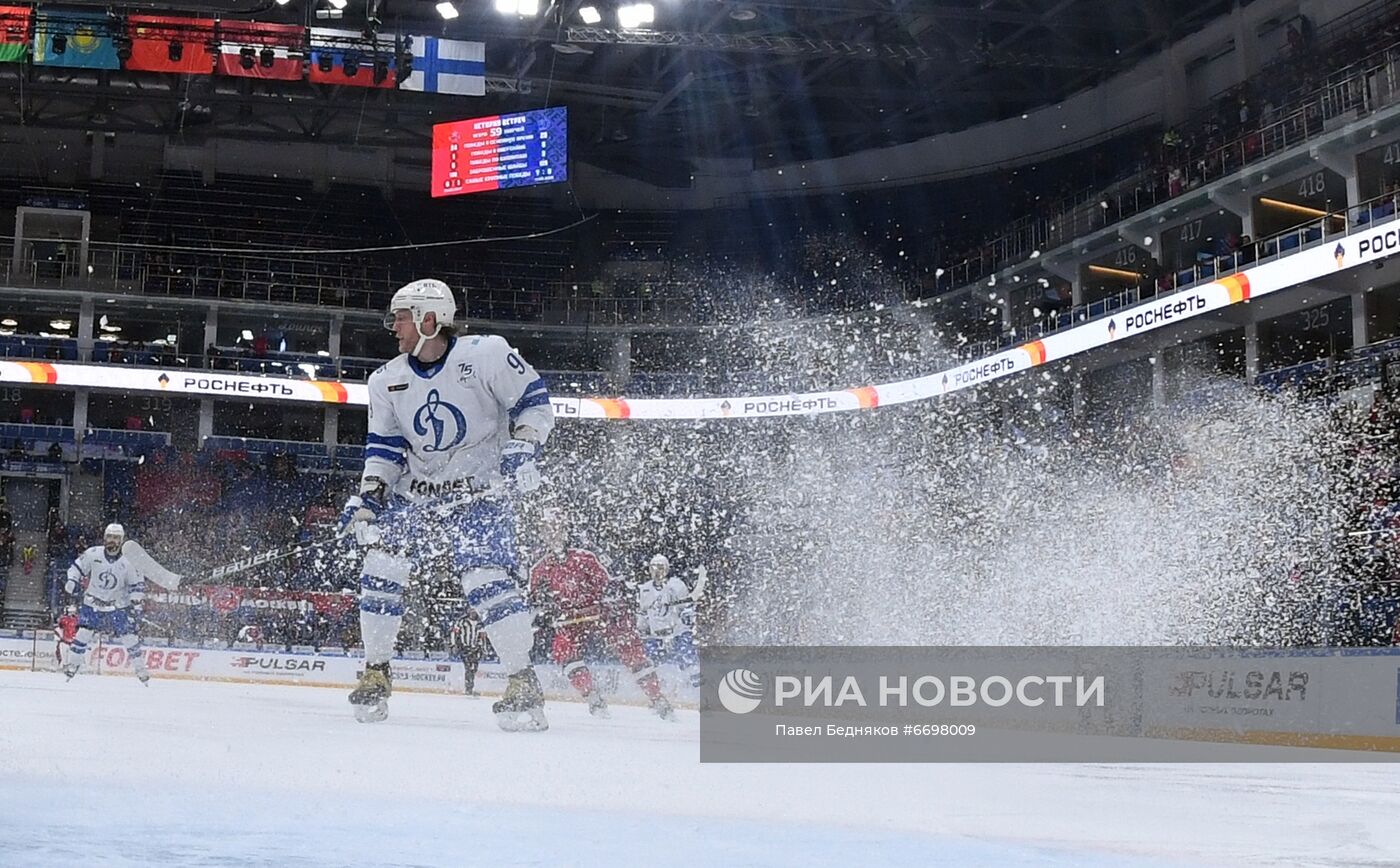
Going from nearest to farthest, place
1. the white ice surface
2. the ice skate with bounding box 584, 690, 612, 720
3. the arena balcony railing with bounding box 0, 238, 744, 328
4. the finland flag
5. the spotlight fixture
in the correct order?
the white ice surface < the ice skate with bounding box 584, 690, 612, 720 < the spotlight fixture < the finland flag < the arena balcony railing with bounding box 0, 238, 744, 328

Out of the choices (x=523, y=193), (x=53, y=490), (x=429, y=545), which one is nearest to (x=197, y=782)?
(x=429, y=545)

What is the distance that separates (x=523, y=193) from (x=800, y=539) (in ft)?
46.7

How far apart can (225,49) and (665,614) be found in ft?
54.7

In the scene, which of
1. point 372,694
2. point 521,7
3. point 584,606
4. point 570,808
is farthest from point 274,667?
point 570,808

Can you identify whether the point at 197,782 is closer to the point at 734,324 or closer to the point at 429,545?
the point at 429,545

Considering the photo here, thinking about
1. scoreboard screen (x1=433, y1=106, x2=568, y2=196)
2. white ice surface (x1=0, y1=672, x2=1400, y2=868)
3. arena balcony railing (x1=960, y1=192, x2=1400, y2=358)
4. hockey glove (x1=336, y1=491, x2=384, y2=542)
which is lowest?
white ice surface (x1=0, y1=672, x2=1400, y2=868)

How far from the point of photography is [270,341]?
31.5m

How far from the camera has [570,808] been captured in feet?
9.46

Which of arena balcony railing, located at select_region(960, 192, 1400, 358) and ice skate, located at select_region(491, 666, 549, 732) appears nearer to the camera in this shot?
ice skate, located at select_region(491, 666, 549, 732)

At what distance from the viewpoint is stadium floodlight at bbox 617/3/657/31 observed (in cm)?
2217

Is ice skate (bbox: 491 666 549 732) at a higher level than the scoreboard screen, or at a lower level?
lower

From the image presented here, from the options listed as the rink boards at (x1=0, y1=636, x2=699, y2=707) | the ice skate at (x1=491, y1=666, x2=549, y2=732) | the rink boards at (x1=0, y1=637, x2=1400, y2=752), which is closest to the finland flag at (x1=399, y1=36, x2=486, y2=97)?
the rink boards at (x1=0, y1=636, x2=699, y2=707)

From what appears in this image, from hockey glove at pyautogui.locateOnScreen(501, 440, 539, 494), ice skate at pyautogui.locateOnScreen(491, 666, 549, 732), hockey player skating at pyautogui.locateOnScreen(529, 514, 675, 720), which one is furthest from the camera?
hockey player skating at pyautogui.locateOnScreen(529, 514, 675, 720)

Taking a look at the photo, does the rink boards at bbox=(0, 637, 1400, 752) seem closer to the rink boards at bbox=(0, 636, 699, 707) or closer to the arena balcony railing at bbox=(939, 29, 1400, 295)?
the rink boards at bbox=(0, 636, 699, 707)
